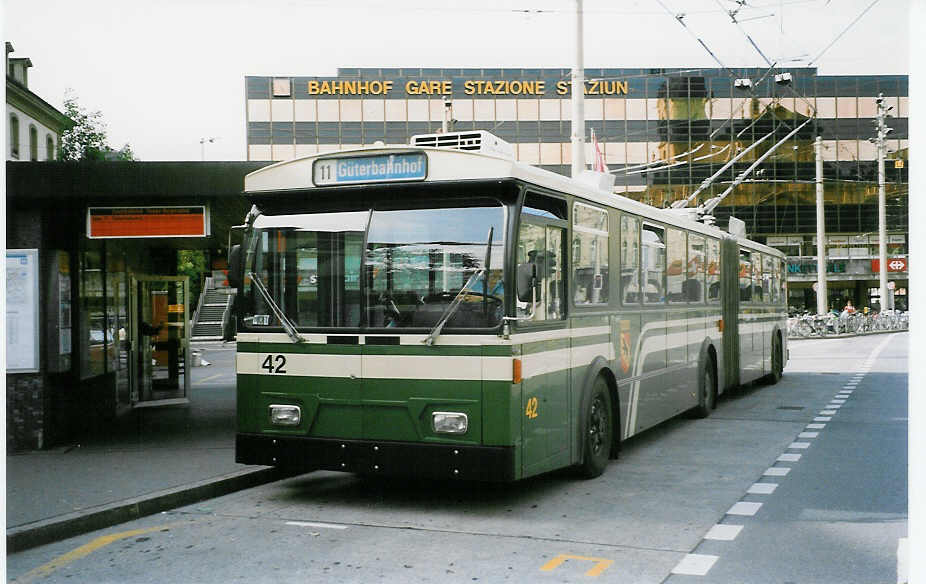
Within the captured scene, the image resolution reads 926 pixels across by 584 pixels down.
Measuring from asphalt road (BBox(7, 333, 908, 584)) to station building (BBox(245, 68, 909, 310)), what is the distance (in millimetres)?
51481

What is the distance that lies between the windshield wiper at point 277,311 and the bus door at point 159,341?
8.23m

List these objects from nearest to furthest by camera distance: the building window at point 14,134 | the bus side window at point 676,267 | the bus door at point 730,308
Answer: the bus side window at point 676,267 < the bus door at point 730,308 < the building window at point 14,134

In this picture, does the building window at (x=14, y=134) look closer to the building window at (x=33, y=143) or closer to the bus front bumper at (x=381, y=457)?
the building window at (x=33, y=143)

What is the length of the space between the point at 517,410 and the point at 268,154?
54103mm

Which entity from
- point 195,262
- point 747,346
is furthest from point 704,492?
point 195,262

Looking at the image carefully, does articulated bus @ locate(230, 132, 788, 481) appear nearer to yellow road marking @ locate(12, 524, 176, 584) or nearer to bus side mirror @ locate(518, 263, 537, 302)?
bus side mirror @ locate(518, 263, 537, 302)

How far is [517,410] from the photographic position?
7.72 metres

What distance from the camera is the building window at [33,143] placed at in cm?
4153

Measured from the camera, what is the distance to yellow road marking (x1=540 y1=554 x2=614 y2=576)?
630 cm

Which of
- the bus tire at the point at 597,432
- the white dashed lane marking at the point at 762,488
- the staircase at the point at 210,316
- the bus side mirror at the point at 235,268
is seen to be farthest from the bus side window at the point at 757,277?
the staircase at the point at 210,316

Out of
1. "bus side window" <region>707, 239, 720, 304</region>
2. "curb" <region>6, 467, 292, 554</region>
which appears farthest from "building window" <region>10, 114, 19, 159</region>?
"curb" <region>6, 467, 292, 554</region>

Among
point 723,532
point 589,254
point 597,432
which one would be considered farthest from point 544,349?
point 723,532

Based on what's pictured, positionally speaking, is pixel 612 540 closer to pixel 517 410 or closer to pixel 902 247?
pixel 517 410

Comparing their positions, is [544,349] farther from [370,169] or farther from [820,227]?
[820,227]
